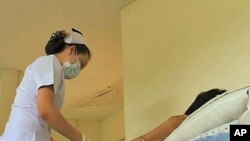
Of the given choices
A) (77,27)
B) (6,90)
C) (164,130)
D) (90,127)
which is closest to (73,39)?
(164,130)

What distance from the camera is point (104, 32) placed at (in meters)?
2.53

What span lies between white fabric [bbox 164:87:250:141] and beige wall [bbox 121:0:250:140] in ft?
1.60

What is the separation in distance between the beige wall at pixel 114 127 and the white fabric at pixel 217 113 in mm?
2690

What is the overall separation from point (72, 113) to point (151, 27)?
2.16 m

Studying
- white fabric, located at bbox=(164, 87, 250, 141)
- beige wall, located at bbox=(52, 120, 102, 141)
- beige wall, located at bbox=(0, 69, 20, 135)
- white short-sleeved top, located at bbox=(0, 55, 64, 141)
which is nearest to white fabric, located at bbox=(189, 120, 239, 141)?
white fabric, located at bbox=(164, 87, 250, 141)

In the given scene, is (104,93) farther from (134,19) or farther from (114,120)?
(134,19)

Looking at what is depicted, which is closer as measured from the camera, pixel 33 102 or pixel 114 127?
pixel 33 102

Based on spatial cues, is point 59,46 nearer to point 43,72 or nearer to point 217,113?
point 43,72

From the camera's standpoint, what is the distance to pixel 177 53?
1.83m

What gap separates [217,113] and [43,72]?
62 centimetres

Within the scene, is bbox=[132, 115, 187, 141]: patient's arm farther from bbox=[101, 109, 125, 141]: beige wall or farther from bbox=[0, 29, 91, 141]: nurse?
bbox=[101, 109, 125, 141]: beige wall

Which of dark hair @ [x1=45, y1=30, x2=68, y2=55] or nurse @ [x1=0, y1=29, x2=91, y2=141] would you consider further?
→ dark hair @ [x1=45, y1=30, x2=68, y2=55]

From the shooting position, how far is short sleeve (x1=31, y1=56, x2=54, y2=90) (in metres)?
1.31

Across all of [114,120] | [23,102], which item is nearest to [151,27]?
[23,102]
